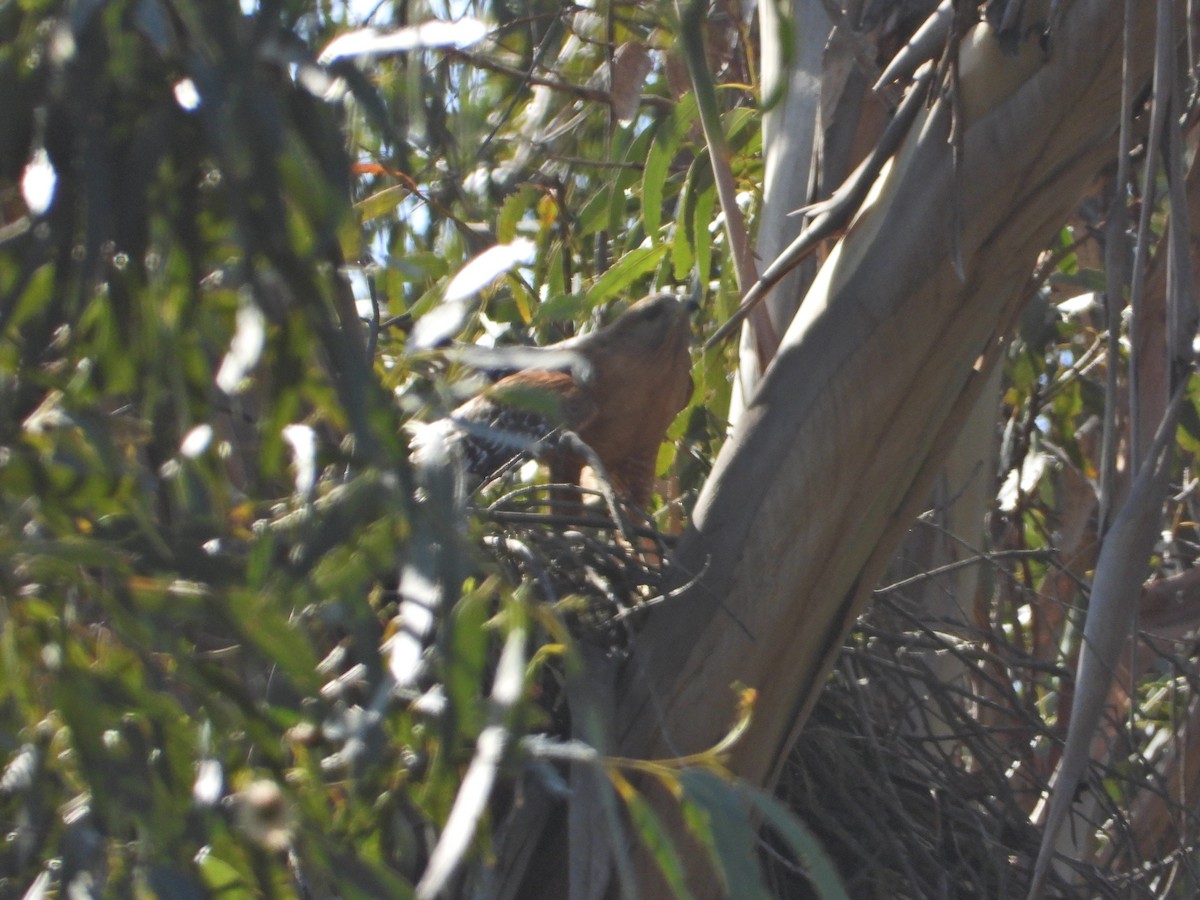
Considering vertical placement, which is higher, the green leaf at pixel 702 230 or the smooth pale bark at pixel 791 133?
the smooth pale bark at pixel 791 133

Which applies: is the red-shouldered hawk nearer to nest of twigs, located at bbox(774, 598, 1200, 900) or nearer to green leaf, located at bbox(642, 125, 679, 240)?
green leaf, located at bbox(642, 125, 679, 240)

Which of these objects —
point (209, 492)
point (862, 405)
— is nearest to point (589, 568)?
point (862, 405)

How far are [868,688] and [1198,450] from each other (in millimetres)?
1506

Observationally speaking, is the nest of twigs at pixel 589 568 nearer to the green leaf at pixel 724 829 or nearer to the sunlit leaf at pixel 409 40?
the green leaf at pixel 724 829

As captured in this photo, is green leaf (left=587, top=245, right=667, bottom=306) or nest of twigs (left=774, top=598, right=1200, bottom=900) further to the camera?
green leaf (left=587, top=245, right=667, bottom=306)

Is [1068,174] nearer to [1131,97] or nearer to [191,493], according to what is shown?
[1131,97]

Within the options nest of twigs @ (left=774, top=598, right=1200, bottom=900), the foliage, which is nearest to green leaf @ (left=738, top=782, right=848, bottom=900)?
the foliage

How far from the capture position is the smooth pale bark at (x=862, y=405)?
5.78 feet

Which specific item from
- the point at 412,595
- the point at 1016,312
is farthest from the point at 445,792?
the point at 1016,312

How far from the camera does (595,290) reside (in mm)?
2992

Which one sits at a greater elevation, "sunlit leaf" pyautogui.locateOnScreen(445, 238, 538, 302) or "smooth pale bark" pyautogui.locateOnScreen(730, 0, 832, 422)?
"smooth pale bark" pyautogui.locateOnScreen(730, 0, 832, 422)

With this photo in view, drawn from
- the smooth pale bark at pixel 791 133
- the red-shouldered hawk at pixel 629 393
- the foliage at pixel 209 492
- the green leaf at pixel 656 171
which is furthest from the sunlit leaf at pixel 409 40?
the red-shouldered hawk at pixel 629 393

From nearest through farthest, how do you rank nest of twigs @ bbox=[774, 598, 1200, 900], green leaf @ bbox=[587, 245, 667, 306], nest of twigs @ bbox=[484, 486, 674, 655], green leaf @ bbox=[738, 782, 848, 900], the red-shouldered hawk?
green leaf @ bbox=[738, 782, 848, 900], nest of twigs @ bbox=[484, 486, 674, 655], nest of twigs @ bbox=[774, 598, 1200, 900], green leaf @ bbox=[587, 245, 667, 306], the red-shouldered hawk

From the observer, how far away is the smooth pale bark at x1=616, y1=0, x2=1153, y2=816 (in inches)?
69.3
